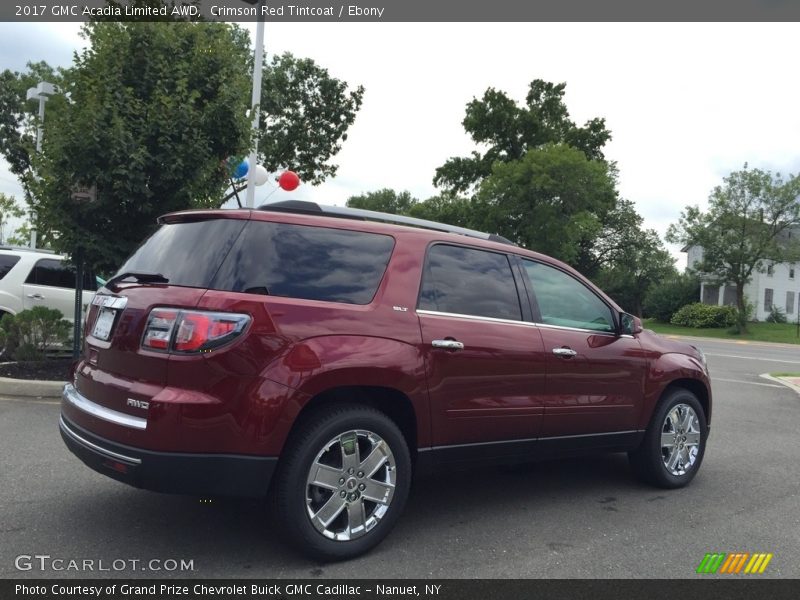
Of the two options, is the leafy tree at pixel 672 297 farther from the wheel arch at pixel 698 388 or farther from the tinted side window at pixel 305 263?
the tinted side window at pixel 305 263

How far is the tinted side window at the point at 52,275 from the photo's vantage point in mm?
11117

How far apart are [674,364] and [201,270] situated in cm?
361

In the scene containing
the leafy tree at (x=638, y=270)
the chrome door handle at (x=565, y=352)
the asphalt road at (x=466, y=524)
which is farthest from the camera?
the leafy tree at (x=638, y=270)

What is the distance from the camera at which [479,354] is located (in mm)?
3898

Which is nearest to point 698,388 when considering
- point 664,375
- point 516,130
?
point 664,375

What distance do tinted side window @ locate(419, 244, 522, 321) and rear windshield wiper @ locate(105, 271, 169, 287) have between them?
1403 millimetres

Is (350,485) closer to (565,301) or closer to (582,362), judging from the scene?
(582,362)

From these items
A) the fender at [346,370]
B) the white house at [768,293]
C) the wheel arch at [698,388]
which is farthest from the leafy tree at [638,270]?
the fender at [346,370]

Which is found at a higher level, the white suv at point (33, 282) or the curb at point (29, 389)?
the white suv at point (33, 282)

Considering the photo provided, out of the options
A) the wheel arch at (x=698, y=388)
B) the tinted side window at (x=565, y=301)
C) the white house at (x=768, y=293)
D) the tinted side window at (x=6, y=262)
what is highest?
the white house at (x=768, y=293)

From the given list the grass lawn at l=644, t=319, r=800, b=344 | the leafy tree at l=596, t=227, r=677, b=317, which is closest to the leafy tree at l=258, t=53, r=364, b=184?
the grass lawn at l=644, t=319, r=800, b=344

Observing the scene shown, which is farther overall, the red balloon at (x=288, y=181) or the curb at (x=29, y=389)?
the red balloon at (x=288, y=181)

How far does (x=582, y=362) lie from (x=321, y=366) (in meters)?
2.01

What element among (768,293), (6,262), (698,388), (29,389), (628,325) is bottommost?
(29,389)
